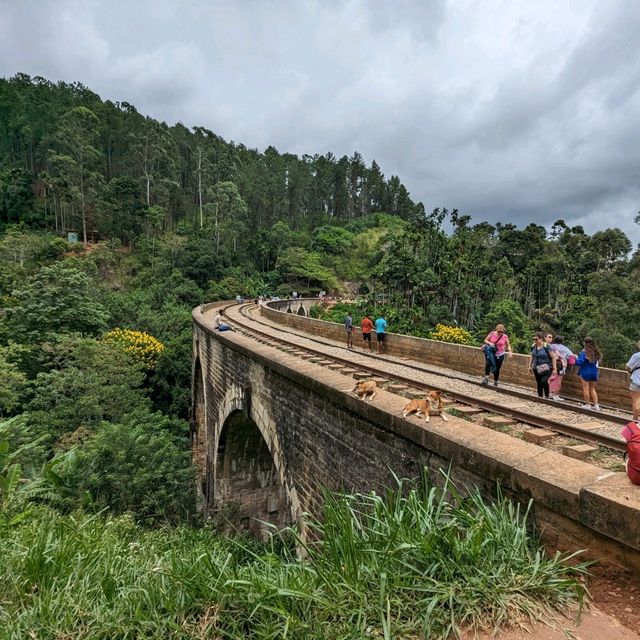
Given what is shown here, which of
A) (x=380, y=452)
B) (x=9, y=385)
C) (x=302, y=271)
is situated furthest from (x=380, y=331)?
(x=302, y=271)

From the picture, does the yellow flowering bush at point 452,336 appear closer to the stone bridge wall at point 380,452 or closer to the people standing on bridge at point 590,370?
the stone bridge wall at point 380,452

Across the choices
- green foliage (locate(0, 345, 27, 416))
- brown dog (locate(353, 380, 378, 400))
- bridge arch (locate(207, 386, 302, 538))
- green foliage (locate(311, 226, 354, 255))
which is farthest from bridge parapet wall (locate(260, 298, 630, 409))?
green foliage (locate(311, 226, 354, 255))

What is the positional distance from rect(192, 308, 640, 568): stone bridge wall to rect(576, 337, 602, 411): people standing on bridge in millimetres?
3401

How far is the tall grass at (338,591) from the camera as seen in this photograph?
1.86 m

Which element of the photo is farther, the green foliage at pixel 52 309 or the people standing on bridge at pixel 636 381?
the green foliage at pixel 52 309

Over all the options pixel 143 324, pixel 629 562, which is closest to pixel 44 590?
pixel 629 562

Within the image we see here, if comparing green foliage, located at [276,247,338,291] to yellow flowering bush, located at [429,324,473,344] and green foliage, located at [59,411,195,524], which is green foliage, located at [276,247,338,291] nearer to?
yellow flowering bush, located at [429,324,473,344]

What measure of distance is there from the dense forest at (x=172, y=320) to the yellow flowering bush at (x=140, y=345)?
0.43 feet

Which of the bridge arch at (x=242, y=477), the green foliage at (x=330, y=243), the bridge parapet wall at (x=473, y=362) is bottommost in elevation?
the bridge arch at (x=242, y=477)

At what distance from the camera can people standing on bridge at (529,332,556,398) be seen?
618 cm

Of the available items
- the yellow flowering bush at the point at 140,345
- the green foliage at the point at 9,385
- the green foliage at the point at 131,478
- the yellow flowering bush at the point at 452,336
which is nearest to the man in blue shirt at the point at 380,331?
the green foliage at the point at 131,478

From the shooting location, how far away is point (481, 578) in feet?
6.46

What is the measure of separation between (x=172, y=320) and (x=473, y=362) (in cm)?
2330

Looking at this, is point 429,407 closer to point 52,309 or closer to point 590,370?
point 590,370
